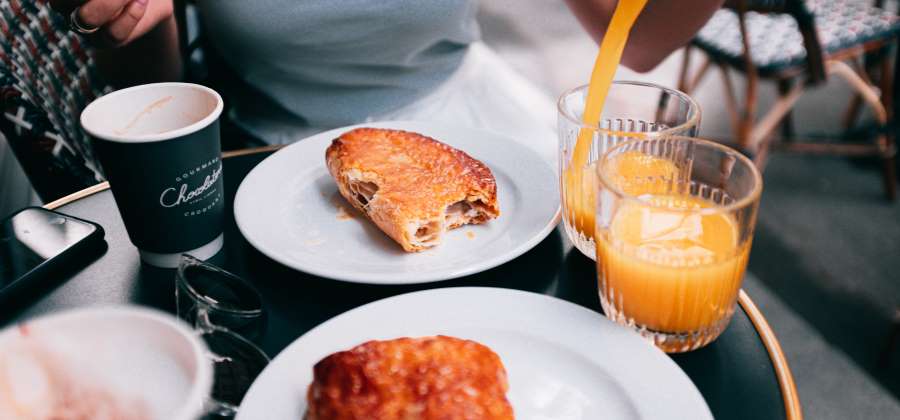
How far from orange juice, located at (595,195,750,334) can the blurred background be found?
1.16 m

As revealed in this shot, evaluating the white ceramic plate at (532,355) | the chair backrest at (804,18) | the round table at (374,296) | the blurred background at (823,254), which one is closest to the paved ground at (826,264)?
the blurred background at (823,254)

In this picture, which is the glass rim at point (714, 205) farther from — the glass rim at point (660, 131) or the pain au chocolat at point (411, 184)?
the pain au chocolat at point (411, 184)

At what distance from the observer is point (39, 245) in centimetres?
84

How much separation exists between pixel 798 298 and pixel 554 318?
5.07 ft

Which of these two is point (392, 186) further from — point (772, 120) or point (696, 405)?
point (772, 120)

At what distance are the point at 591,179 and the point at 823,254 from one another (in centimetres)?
161

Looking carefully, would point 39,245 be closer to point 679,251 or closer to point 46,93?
point 46,93

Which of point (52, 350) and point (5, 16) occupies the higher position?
point (52, 350)

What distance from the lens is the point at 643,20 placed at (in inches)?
50.9

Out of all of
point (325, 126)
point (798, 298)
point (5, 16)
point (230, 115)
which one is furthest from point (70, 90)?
point (798, 298)

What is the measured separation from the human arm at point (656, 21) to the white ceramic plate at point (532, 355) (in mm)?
753

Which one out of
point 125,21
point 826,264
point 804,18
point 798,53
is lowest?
point 826,264

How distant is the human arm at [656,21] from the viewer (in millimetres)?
1265

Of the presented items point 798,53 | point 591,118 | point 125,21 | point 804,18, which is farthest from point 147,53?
point 798,53
